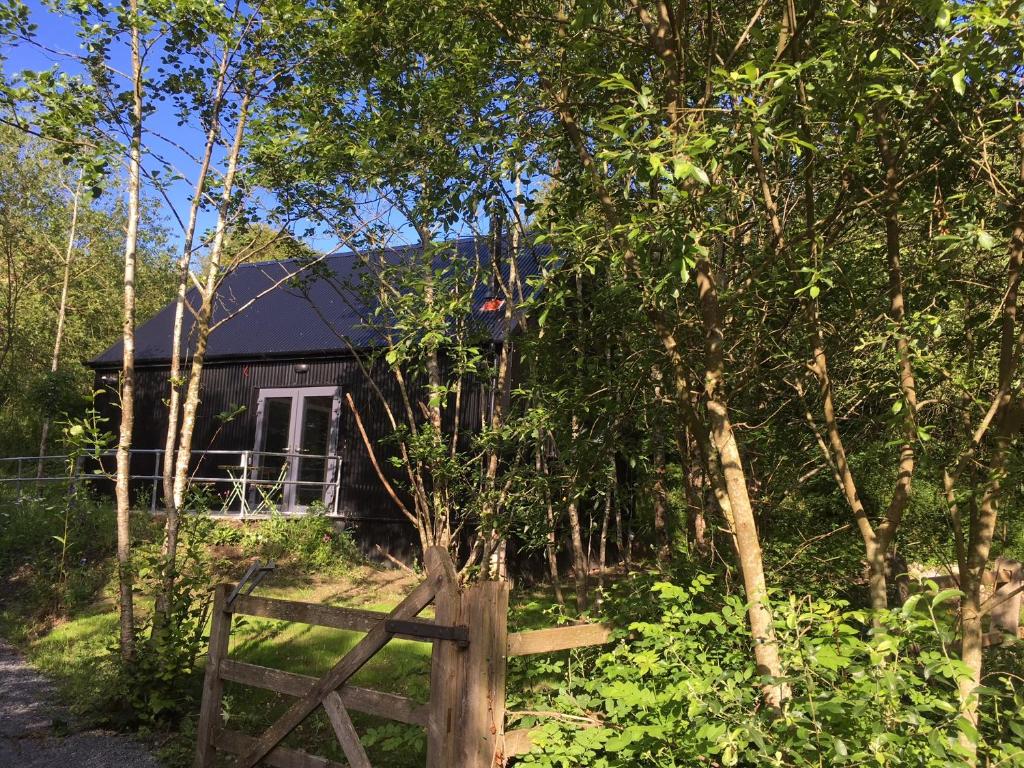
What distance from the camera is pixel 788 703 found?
284 cm

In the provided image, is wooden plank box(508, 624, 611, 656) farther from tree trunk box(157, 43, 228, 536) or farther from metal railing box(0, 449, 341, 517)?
metal railing box(0, 449, 341, 517)

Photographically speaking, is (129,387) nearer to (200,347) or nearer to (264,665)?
(200,347)

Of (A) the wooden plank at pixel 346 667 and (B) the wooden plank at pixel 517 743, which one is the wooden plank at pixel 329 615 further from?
(B) the wooden plank at pixel 517 743

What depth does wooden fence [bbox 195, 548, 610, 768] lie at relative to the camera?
3.71m

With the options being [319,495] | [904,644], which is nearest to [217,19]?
[904,644]

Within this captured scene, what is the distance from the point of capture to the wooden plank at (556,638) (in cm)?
386

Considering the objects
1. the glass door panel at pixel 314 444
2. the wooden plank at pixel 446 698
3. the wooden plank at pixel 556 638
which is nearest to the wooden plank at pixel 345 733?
the wooden plank at pixel 446 698

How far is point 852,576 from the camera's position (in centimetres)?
664

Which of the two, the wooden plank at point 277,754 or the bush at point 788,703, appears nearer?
the bush at point 788,703

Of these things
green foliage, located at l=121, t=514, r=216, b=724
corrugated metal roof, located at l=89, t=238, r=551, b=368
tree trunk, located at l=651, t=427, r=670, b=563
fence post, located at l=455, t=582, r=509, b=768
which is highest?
corrugated metal roof, located at l=89, t=238, r=551, b=368

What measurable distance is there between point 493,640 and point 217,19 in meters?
5.65

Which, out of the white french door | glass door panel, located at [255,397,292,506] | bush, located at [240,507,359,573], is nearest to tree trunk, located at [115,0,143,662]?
bush, located at [240,507,359,573]

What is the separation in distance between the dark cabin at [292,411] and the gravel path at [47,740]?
18.4 feet

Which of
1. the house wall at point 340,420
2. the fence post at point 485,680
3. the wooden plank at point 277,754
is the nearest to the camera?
the fence post at point 485,680
